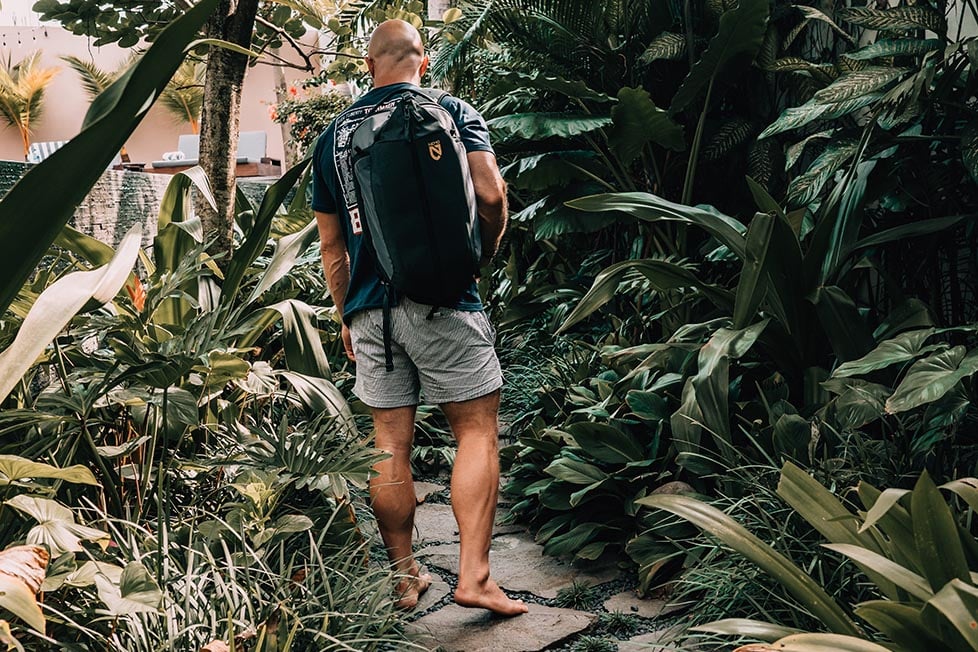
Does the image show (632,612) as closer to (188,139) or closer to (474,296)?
(474,296)

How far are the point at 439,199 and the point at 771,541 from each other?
1.20 m

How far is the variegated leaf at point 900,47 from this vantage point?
8.96 ft

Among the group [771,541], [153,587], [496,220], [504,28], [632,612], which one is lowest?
[632,612]

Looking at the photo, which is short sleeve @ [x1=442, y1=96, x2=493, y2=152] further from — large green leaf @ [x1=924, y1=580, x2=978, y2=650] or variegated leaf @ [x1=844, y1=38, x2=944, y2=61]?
large green leaf @ [x1=924, y1=580, x2=978, y2=650]

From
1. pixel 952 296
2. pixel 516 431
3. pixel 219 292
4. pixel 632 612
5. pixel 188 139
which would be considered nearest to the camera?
pixel 632 612

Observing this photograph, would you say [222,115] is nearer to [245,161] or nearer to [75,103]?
[245,161]

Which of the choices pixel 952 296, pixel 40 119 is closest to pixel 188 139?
pixel 40 119

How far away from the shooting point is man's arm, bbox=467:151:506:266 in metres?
2.50

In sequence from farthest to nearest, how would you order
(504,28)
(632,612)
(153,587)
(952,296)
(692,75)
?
(504,28), (692,75), (952,296), (632,612), (153,587)

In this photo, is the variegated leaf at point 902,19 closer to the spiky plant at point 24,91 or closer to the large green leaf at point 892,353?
the large green leaf at point 892,353

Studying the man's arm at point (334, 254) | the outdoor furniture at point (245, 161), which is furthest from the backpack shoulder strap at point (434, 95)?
the outdoor furniture at point (245, 161)

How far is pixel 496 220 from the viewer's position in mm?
2559

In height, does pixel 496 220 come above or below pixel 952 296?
above

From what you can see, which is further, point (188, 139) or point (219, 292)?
point (188, 139)
